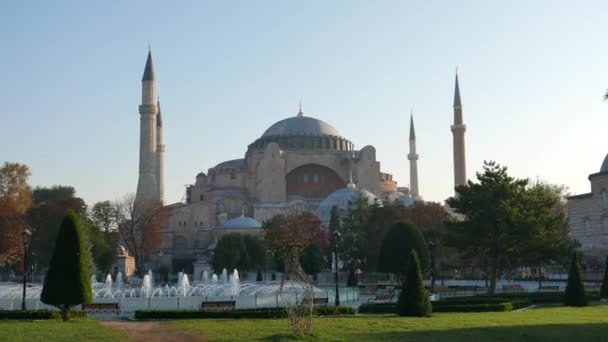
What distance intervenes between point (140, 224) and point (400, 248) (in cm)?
2368

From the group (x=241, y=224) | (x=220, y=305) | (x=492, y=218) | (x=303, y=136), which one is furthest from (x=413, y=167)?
(x=220, y=305)

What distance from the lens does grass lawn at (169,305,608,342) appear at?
12688mm

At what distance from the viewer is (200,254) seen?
5662cm

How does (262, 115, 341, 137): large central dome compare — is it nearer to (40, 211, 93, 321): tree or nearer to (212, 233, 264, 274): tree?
(212, 233, 264, 274): tree

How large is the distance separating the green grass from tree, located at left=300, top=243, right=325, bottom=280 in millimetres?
25536

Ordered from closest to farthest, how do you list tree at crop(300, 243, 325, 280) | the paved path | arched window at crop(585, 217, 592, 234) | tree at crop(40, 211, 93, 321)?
the paved path < tree at crop(40, 211, 93, 321) < arched window at crop(585, 217, 592, 234) < tree at crop(300, 243, 325, 280)

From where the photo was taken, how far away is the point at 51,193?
184 feet

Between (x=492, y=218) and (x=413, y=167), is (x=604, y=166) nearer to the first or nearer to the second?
(x=492, y=218)

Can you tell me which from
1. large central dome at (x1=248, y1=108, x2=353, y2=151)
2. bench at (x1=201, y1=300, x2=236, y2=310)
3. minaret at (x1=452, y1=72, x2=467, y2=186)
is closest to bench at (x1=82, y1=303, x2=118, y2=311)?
bench at (x1=201, y1=300, x2=236, y2=310)

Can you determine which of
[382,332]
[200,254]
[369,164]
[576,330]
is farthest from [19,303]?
[369,164]

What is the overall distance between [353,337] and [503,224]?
48.9 feet

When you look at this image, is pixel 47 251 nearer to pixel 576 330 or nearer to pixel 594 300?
pixel 594 300

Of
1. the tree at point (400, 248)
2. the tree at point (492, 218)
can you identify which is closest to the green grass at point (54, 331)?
the tree at point (492, 218)

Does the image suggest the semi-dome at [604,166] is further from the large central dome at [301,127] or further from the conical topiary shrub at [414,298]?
the large central dome at [301,127]
